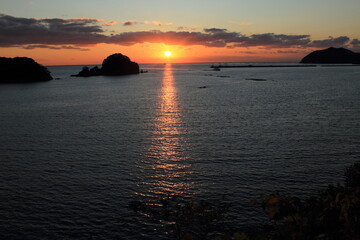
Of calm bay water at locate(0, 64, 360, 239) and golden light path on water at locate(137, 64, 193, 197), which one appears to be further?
golden light path on water at locate(137, 64, 193, 197)

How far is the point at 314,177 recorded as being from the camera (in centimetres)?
3453

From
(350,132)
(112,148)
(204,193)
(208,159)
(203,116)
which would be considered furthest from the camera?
(203,116)

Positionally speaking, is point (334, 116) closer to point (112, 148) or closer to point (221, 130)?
point (221, 130)

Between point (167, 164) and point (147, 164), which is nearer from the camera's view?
point (167, 164)

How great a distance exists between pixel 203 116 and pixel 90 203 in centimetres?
4838

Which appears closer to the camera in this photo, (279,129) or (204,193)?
(204,193)

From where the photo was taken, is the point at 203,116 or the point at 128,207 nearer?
the point at 128,207

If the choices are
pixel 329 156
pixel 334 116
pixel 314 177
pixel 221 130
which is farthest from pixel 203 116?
pixel 314 177

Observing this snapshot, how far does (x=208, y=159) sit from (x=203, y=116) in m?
34.2

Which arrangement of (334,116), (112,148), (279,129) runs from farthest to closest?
(334,116) → (279,129) → (112,148)

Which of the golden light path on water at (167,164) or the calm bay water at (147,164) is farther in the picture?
the golden light path on water at (167,164)

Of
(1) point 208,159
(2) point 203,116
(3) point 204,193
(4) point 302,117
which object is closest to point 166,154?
(1) point 208,159

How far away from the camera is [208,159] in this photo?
41.3 m

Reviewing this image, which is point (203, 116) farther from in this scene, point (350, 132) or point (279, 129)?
point (350, 132)
